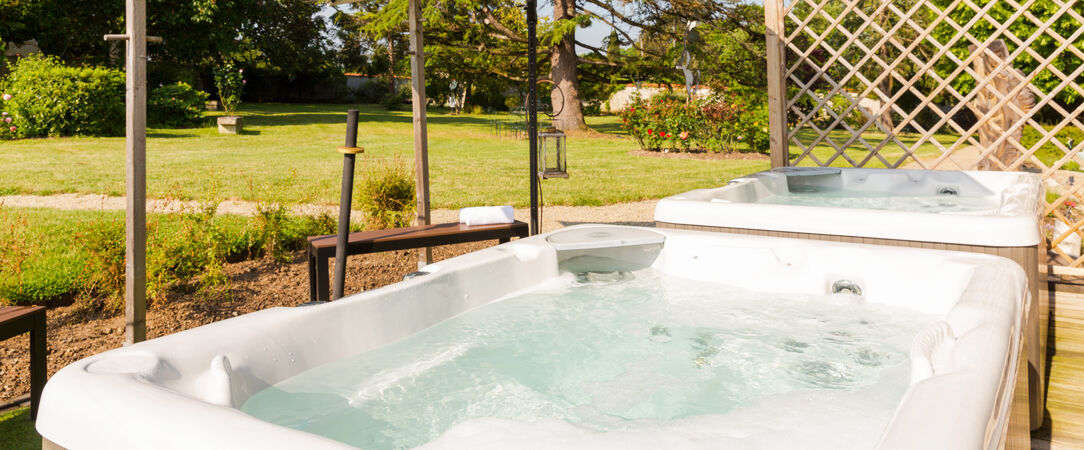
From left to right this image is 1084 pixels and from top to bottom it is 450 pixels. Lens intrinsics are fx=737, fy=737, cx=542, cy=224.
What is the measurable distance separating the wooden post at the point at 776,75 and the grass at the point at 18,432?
12.0 feet

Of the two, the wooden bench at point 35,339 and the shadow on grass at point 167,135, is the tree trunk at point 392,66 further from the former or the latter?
the wooden bench at point 35,339

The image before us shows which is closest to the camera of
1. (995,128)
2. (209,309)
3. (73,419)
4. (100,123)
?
(73,419)

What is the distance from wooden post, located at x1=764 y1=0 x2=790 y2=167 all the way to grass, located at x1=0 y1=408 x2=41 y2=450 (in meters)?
3.67

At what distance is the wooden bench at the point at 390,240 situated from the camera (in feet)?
8.14

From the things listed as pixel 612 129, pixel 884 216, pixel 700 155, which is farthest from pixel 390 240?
pixel 612 129

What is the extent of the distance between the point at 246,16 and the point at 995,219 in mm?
12384

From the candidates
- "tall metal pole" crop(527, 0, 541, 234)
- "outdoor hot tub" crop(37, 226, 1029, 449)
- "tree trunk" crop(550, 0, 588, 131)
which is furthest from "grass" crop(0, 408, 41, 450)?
"tree trunk" crop(550, 0, 588, 131)

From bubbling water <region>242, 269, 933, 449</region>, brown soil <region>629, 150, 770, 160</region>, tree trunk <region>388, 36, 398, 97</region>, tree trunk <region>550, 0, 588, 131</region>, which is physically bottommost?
bubbling water <region>242, 269, 933, 449</region>

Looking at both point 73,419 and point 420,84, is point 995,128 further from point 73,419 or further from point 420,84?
point 73,419

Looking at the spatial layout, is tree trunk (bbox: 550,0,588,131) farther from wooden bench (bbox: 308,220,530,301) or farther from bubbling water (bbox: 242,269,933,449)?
bubbling water (bbox: 242,269,933,449)

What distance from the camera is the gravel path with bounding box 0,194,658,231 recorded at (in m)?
4.52

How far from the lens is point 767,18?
4262 mm

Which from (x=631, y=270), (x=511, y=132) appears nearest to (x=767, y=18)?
(x=631, y=270)

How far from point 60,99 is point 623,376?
947 centimetres
